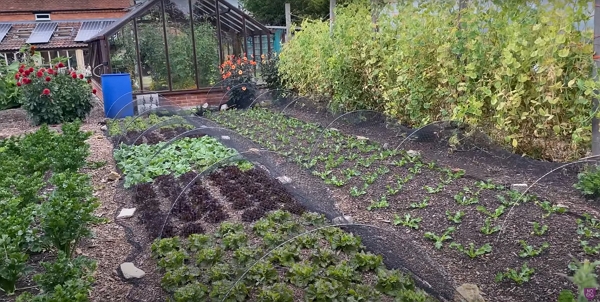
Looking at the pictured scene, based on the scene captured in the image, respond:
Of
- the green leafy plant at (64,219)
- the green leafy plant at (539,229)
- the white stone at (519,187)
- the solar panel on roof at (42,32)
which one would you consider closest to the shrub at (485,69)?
the white stone at (519,187)

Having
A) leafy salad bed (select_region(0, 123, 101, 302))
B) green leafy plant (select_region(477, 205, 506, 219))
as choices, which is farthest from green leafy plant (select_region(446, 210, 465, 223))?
leafy salad bed (select_region(0, 123, 101, 302))

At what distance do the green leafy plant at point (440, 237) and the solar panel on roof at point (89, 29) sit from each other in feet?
59.8

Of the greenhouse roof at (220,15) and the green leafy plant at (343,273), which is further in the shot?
the greenhouse roof at (220,15)

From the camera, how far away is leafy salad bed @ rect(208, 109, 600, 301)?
2854 millimetres

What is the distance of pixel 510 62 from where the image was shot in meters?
4.58

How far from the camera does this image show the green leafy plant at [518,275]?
274 centimetres

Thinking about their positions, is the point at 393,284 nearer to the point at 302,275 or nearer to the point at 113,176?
the point at 302,275

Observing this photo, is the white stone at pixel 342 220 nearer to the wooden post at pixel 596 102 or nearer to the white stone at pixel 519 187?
the white stone at pixel 519 187

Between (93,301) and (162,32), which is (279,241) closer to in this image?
(93,301)

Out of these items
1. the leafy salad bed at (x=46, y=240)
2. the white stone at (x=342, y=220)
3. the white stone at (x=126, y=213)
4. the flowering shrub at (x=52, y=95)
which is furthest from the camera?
the flowering shrub at (x=52, y=95)

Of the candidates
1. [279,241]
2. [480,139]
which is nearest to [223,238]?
[279,241]

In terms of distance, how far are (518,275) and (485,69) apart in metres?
2.82

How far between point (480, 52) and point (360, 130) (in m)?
2.18

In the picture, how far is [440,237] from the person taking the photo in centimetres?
337
